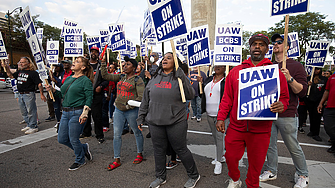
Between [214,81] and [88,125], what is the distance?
3714 mm

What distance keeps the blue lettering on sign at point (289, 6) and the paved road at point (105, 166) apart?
2.71 m

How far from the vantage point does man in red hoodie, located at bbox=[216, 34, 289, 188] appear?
7.82 ft

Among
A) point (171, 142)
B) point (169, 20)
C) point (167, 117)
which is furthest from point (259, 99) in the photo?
point (169, 20)

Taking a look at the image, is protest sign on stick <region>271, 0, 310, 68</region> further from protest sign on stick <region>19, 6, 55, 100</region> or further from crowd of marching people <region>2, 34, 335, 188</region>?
protest sign on stick <region>19, 6, 55, 100</region>

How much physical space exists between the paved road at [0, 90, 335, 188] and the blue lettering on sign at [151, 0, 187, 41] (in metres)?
2.42

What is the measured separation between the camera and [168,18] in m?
3.28

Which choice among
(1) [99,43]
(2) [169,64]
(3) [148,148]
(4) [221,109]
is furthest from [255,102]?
(1) [99,43]

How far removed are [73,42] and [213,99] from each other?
6135 mm

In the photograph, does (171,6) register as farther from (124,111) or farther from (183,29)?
(124,111)

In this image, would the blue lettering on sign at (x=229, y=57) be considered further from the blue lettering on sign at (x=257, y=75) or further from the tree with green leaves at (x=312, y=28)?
the tree with green leaves at (x=312, y=28)

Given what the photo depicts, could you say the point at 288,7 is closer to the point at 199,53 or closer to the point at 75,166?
the point at 199,53

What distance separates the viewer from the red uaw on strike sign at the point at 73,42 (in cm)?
745

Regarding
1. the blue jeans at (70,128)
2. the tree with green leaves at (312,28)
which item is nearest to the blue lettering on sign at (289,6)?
the blue jeans at (70,128)

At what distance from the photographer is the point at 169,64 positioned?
315 centimetres
